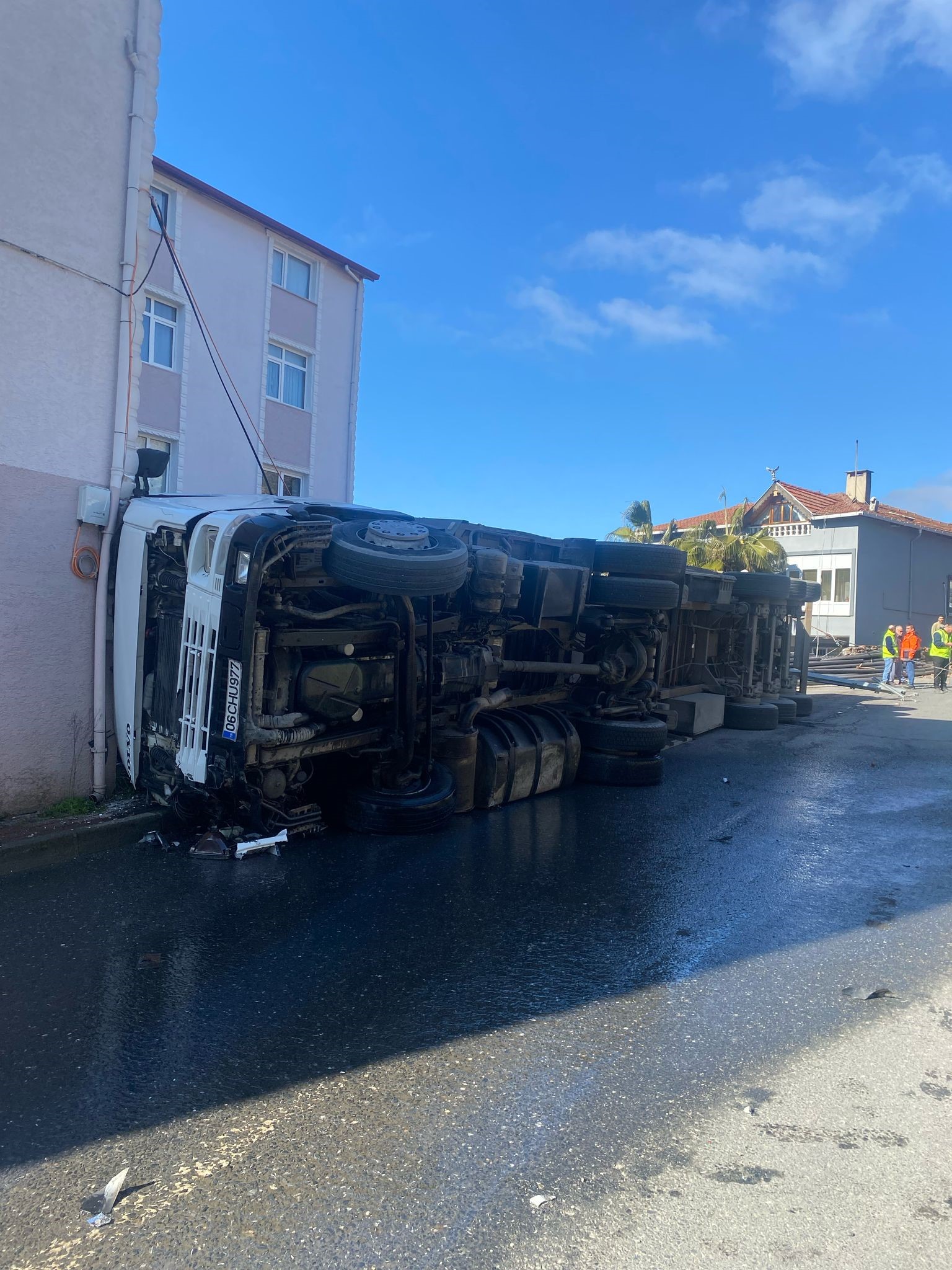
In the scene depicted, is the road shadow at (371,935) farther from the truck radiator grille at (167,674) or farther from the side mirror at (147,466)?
the side mirror at (147,466)

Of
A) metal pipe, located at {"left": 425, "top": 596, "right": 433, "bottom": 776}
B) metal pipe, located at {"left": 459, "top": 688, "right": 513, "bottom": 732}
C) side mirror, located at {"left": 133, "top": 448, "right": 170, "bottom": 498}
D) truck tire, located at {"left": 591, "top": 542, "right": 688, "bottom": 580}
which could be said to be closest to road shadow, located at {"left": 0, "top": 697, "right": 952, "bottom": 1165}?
metal pipe, located at {"left": 425, "top": 596, "right": 433, "bottom": 776}

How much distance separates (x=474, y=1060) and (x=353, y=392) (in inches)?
983

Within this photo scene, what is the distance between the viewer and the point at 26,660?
237 inches

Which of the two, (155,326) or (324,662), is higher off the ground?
(155,326)

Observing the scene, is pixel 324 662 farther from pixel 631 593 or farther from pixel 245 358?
pixel 245 358

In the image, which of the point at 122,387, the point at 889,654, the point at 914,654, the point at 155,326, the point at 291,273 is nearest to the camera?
the point at 122,387

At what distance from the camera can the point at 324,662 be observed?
5785mm

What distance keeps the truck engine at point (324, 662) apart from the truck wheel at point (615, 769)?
0.57 meters

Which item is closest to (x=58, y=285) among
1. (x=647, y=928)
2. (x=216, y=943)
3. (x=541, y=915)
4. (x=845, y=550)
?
(x=216, y=943)

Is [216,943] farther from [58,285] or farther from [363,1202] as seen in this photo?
[58,285]

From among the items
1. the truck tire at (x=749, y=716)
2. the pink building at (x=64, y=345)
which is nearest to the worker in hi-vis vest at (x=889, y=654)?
the truck tire at (x=749, y=716)

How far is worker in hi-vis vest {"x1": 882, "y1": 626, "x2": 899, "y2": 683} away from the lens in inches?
862

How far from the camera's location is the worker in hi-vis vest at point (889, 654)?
71.9ft

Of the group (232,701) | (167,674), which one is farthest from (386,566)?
(167,674)
